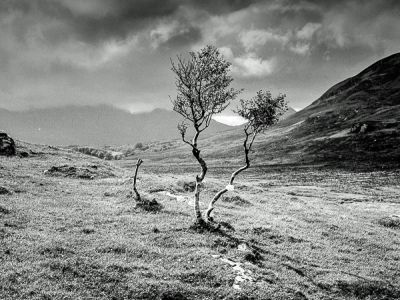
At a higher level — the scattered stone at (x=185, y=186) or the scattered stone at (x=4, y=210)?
the scattered stone at (x=4, y=210)

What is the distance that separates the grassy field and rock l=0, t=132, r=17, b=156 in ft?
73.5

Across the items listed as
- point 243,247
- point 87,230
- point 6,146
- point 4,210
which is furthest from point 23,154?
point 243,247

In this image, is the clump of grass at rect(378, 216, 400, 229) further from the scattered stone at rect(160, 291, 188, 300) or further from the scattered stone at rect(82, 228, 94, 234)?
the scattered stone at rect(82, 228, 94, 234)

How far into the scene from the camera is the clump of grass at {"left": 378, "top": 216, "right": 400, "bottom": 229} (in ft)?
123

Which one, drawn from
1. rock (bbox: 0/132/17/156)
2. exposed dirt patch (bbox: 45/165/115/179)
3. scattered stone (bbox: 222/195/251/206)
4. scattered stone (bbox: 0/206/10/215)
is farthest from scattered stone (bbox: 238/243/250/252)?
rock (bbox: 0/132/17/156)

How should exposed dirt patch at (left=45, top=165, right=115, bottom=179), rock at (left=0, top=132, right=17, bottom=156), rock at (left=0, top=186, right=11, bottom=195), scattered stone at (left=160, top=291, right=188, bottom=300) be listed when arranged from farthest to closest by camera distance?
rock at (left=0, top=132, right=17, bottom=156) < exposed dirt patch at (left=45, top=165, right=115, bottom=179) < rock at (left=0, top=186, right=11, bottom=195) < scattered stone at (left=160, top=291, right=188, bottom=300)

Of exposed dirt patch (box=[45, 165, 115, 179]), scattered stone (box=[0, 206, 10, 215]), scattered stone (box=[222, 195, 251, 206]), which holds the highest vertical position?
exposed dirt patch (box=[45, 165, 115, 179])

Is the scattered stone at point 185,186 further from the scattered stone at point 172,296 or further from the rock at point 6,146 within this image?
the rock at point 6,146

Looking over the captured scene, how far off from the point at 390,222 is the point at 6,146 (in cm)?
6303

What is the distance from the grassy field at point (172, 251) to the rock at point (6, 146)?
22413 mm

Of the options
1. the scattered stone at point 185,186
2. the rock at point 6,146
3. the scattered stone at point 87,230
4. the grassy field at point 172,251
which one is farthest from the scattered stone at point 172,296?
the rock at point 6,146

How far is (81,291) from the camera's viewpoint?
14242 millimetres

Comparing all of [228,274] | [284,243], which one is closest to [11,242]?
[228,274]

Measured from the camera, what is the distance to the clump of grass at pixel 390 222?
3735cm
